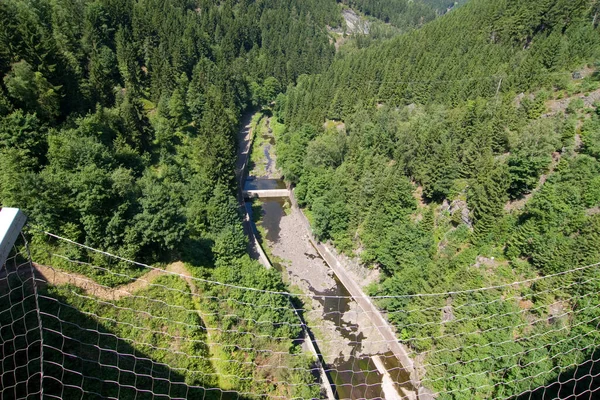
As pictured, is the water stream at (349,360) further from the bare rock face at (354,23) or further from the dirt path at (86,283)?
the bare rock face at (354,23)

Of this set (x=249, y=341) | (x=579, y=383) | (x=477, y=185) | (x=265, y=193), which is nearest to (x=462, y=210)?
(x=477, y=185)

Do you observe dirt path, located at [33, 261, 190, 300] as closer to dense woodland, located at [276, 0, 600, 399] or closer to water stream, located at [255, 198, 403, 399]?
water stream, located at [255, 198, 403, 399]

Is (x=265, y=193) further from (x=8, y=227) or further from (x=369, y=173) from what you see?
(x=8, y=227)

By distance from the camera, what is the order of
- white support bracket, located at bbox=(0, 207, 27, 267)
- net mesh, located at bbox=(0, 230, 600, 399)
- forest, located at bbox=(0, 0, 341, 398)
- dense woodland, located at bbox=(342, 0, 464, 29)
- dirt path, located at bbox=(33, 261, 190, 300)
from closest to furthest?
white support bracket, located at bbox=(0, 207, 27, 267) < net mesh, located at bbox=(0, 230, 600, 399) < forest, located at bbox=(0, 0, 341, 398) < dirt path, located at bbox=(33, 261, 190, 300) < dense woodland, located at bbox=(342, 0, 464, 29)

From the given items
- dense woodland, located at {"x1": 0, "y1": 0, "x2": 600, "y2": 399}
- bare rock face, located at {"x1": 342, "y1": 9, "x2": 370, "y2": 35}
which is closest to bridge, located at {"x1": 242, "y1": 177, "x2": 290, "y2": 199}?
dense woodland, located at {"x1": 0, "y1": 0, "x2": 600, "y2": 399}

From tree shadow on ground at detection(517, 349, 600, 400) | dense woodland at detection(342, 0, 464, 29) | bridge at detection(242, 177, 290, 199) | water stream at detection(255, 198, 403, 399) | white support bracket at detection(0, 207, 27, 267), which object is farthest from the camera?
dense woodland at detection(342, 0, 464, 29)

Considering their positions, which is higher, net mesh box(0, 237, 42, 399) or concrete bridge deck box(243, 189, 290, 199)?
net mesh box(0, 237, 42, 399)

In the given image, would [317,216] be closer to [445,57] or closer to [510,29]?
[445,57]

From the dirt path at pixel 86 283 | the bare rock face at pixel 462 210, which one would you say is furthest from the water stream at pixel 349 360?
the bare rock face at pixel 462 210
